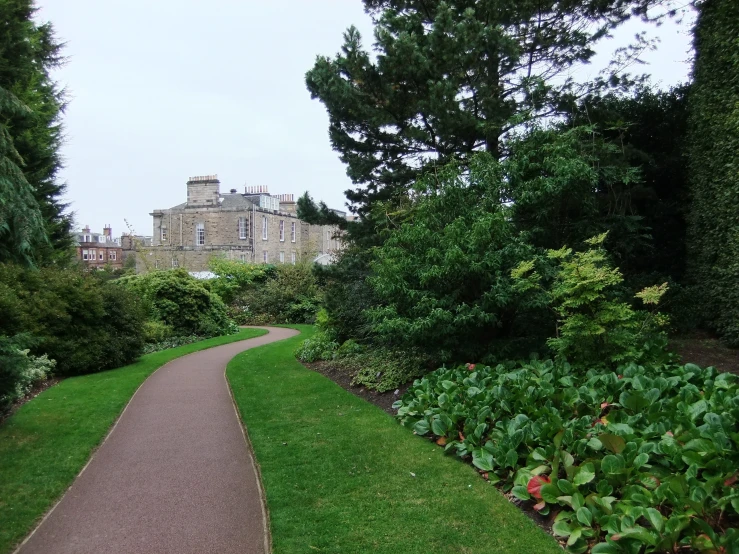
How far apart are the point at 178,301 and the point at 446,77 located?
13369 mm

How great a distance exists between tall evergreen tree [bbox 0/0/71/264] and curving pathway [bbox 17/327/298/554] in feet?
9.76

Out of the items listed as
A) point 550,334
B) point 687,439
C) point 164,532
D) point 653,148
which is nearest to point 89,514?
point 164,532

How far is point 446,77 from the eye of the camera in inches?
412

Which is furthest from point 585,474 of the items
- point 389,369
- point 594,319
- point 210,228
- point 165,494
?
point 210,228

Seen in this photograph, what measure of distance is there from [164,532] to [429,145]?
940cm

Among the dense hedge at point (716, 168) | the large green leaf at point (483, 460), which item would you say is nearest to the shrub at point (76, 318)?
the large green leaf at point (483, 460)

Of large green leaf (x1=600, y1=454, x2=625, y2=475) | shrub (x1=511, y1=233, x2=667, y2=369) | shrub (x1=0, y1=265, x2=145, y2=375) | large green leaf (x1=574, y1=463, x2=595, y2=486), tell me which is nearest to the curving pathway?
large green leaf (x1=574, y1=463, x2=595, y2=486)

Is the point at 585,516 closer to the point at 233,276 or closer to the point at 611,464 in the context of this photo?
the point at 611,464

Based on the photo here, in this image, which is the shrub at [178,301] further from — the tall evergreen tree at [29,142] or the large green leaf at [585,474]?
the large green leaf at [585,474]

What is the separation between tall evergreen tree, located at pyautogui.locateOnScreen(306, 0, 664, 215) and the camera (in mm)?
9914

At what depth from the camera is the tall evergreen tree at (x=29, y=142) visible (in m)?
6.52

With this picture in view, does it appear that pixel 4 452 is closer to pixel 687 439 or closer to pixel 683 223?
pixel 687 439

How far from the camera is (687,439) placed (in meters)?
4.33

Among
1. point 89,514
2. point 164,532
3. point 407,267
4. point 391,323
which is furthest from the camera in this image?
point 407,267
